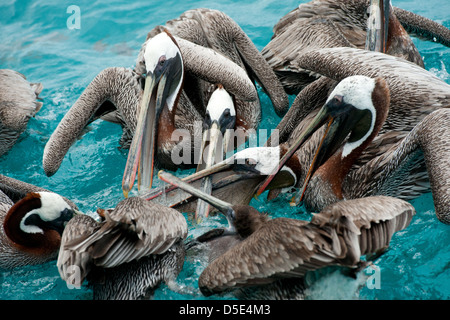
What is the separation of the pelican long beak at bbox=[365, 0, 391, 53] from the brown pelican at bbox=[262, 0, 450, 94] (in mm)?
303

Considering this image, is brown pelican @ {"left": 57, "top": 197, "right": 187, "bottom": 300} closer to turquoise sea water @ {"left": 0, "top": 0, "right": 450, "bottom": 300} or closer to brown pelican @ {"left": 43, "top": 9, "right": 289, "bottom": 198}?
turquoise sea water @ {"left": 0, "top": 0, "right": 450, "bottom": 300}

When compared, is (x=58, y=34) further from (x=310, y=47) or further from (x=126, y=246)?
(x=126, y=246)

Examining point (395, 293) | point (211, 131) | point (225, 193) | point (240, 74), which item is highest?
point (240, 74)

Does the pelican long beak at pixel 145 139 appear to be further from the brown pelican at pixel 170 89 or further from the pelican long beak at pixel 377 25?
the pelican long beak at pixel 377 25

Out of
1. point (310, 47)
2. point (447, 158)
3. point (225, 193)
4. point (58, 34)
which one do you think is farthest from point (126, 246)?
point (58, 34)

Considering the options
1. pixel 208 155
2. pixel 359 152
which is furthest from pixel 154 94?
pixel 359 152

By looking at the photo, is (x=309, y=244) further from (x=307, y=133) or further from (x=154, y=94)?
(x=154, y=94)

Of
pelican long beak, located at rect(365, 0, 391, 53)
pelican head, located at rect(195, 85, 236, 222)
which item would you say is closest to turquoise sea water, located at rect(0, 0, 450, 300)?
pelican head, located at rect(195, 85, 236, 222)

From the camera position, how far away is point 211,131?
4230 mm

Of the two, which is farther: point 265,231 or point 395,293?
point 395,293

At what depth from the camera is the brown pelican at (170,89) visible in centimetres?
422

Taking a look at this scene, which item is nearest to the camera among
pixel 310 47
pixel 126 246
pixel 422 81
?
pixel 126 246

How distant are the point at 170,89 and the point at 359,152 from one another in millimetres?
1548

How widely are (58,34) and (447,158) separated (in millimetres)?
5792
